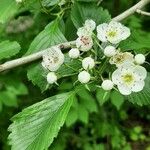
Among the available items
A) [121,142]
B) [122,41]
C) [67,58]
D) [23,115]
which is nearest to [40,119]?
[23,115]

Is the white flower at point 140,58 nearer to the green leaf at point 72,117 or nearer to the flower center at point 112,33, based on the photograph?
the flower center at point 112,33

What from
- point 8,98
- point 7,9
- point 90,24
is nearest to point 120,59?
point 90,24

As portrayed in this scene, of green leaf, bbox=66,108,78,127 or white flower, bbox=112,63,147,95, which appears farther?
green leaf, bbox=66,108,78,127

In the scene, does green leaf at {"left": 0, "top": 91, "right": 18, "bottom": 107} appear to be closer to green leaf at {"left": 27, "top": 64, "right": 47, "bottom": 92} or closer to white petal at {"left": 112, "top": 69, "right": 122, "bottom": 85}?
green leaf at {"left": 27, "top": 64, "right": 47, "bottom": 92}

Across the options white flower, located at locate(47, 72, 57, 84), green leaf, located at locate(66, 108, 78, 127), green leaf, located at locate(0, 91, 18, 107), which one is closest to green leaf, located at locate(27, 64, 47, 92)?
white flower, located at locate(47, 72, 57, 84)

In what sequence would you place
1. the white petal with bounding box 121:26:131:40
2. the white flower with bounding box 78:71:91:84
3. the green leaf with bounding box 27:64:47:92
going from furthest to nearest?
the green leaf with bounding box 27:64:47:92 < the white petal with bounding box 121:26:131:40 < the white flower with bounding box 78:71:91:84

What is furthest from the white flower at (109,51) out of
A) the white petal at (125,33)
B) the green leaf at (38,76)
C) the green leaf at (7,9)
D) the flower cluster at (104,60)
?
the green leaf at (7,9)

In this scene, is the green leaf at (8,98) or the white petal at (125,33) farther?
the green leaf at (8,98)
